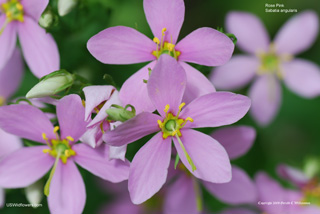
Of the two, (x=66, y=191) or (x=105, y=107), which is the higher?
(x=105, y=107)

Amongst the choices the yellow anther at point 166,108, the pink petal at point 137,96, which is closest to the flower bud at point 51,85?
the pink petal at point 137,96

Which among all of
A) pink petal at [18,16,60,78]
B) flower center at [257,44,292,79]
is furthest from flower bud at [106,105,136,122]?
flower center at [257,44,292,79]

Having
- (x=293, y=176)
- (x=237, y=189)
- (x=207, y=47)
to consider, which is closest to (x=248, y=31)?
(x=293, y=176)

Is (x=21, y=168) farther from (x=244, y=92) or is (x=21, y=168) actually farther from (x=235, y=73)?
(x=244, y=92)

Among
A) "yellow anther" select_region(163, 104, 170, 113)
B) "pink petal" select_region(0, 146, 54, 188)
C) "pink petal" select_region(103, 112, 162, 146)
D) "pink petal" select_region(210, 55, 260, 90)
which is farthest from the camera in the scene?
"pink petal" select_region(210, 55, 260, 90)

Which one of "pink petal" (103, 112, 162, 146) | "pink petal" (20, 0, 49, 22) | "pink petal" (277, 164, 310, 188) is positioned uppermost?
"pink petal" (20, 0, 49, 22)

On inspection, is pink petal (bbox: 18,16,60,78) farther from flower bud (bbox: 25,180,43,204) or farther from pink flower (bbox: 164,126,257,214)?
pink flower (bbox: 164,126,257,214)
